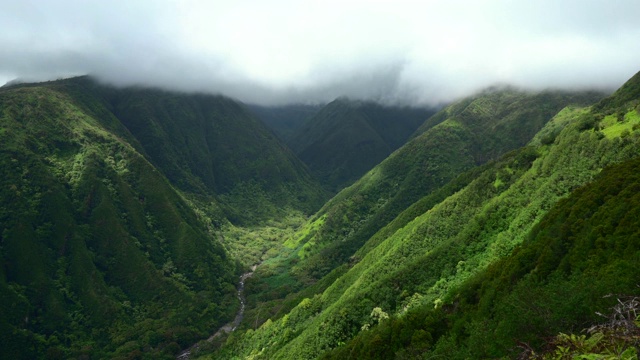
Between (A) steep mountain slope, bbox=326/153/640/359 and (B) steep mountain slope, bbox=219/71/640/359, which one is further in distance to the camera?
(B) steep mountain slope, bbox=219/71/640/359

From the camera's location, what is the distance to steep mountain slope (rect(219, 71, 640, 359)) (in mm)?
57594

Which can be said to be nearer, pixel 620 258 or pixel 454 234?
pixel 620 258

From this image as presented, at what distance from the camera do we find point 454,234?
438 ft

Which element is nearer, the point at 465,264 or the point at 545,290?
the point at 545,290

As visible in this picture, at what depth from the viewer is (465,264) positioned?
106500 mm

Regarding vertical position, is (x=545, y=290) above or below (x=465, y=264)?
above

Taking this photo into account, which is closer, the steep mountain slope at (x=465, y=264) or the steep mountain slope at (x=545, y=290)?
the steep mountain slope at (x=545, y=290)

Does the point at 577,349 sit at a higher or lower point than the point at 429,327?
higher

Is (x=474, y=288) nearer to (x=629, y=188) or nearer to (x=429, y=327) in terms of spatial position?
(x=429, y=327)

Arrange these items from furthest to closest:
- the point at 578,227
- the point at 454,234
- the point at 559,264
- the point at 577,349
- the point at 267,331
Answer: the point at 267,331 → the point at 454,234 → the point at 578,227 → the point at 559,264 → the point at 577,349

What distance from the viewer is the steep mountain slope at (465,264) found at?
5759 cm

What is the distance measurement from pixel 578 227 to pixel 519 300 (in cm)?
2395

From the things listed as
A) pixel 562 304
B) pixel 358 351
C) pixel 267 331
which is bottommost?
pixel 267 331

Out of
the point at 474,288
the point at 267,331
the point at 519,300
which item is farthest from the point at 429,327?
the point at 267,331
